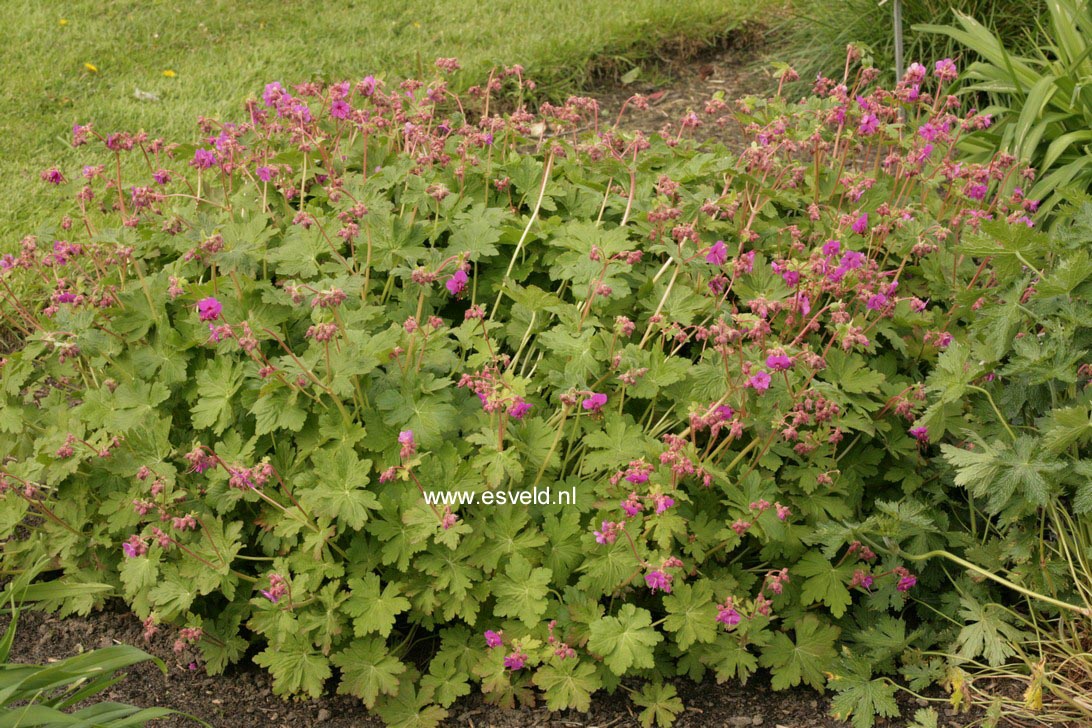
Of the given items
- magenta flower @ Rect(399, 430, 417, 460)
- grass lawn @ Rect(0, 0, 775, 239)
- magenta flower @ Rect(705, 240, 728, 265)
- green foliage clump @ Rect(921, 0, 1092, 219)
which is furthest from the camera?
grass lawn @ Rect(0, 0, 775, 239)

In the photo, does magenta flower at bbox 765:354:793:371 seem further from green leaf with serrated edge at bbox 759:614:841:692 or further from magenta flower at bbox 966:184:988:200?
magenta flower at bbox 966:184:988:200

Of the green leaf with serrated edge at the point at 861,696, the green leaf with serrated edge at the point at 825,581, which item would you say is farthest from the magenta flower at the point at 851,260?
the green leaf with serrated edge at the point at 861,696

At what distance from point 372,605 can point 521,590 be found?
0.36 metres

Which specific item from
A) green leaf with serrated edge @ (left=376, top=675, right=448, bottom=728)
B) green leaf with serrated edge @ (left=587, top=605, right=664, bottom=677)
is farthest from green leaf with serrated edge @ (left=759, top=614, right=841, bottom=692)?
green leaf with serrated edge @ (left=376, top=675, right=448, bottom=728)

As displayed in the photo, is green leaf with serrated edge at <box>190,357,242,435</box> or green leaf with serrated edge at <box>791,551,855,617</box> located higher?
green leaf with serrated edge at <box>190,357,242,435</box>

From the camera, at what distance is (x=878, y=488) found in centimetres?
311

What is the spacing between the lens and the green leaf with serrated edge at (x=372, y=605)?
8.47 ft

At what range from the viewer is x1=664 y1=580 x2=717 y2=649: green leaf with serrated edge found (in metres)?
2.63

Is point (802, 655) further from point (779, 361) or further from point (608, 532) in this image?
point (779, 361)

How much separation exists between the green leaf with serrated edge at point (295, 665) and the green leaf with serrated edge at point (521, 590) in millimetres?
454

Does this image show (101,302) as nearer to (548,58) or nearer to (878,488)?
(878,488)

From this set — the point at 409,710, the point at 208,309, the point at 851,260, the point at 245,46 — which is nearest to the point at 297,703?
the point at 409,710

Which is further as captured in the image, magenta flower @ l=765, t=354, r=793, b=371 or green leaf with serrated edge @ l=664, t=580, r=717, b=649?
green leaf with serrated edge @ l=664, t=580, r=717, b=649

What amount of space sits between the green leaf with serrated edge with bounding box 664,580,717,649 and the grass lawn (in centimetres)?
344
